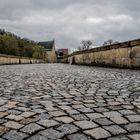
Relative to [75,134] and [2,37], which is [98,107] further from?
[2,37]

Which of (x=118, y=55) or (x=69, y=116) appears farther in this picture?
(x=118, y=55)

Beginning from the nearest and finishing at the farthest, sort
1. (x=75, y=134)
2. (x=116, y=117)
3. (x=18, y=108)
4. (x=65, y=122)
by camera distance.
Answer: (x=75, y=134)
(x=65, y=122)
(x=116, y=117)
(x=18, y=108)

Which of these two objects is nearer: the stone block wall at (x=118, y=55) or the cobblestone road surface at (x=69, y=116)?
the cobblestone road surface at (x=69, y=116)

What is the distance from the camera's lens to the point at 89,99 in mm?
3602

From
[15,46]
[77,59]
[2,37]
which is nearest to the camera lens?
[77,59]

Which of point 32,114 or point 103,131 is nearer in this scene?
point 103,131

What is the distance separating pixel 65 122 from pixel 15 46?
29.2 meters

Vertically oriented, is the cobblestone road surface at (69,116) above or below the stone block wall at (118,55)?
below

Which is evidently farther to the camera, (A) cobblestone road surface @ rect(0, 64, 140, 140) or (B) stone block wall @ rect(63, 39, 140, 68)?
(B) stone block wall @ rect(63, 39, 140, 68)

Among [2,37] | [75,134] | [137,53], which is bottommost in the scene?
[75,134]

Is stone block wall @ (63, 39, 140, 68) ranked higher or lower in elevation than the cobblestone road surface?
higher

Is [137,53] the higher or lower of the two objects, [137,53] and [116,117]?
the higher

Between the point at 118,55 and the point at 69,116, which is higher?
the point at 118,55

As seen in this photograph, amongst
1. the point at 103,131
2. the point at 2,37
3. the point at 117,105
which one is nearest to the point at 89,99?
the point at 117,105
